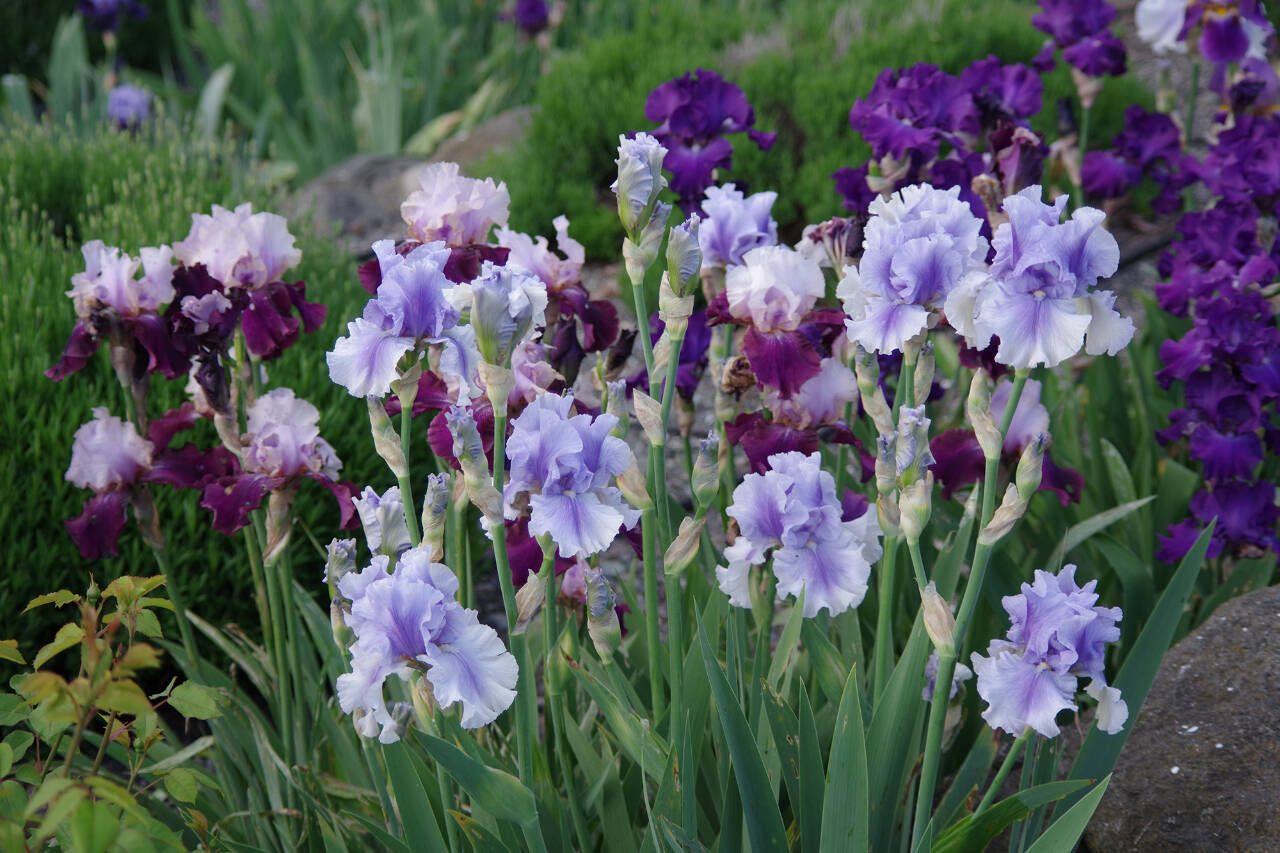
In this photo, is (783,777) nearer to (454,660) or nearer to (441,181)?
(454,660)

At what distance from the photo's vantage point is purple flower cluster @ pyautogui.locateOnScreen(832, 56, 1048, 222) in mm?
2092

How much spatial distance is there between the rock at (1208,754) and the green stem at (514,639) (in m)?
0.94

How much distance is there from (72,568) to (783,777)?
193 cm

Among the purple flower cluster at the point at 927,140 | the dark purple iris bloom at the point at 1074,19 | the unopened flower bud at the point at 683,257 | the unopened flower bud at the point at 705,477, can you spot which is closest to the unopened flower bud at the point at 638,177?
the unopened flower bud at the point at 683,257

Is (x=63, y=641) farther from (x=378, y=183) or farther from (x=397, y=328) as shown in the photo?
(x=378, y=183)

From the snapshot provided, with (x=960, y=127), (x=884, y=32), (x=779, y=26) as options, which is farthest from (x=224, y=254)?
(x=779, y=26)

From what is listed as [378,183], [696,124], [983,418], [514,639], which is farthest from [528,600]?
[378,183]

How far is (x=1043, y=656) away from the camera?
125 cm

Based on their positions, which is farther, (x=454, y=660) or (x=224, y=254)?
(x=224, y=254)

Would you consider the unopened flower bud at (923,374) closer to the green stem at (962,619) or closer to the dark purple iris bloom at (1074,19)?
the green stem at (962,619)

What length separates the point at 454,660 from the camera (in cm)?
115

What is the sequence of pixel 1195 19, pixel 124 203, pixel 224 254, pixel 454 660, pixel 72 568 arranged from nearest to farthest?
pixel 454 660, pixel 224 254, pixel 72 568, pixel 1195 19, pixel 124 203

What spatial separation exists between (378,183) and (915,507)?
17.2 ft

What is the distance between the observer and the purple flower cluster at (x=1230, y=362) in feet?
7.66
